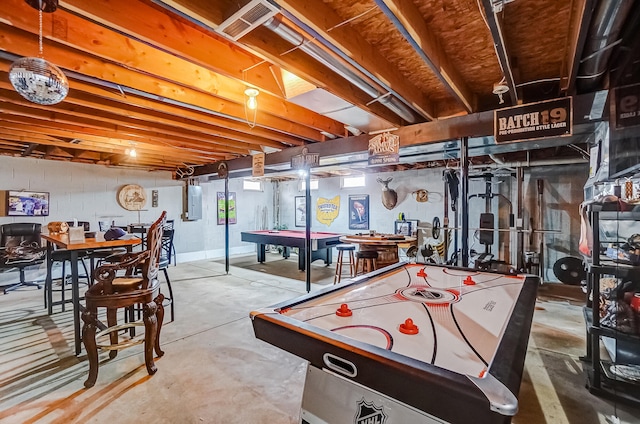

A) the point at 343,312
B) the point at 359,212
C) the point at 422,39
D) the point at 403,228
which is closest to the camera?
the point at 343,312

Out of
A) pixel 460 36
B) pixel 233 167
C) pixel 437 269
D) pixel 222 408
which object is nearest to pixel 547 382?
pixel 437 269

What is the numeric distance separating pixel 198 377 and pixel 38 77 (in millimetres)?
2388

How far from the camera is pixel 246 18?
5.26 feet

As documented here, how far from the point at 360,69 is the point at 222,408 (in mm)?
2660

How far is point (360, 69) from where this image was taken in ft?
7.05

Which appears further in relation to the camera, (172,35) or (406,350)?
(172,35)

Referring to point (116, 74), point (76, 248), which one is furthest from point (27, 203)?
point (116, 74)

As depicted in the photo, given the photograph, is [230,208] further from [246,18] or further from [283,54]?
[246,18]

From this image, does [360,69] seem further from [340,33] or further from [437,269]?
[437,269]

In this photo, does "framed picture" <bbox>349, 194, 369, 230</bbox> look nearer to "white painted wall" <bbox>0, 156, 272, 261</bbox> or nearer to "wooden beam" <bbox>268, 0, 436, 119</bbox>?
"white painted wall" <bbox>0, 156, 272, 261</bbox>

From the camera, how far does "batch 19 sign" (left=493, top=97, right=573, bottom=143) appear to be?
8.54 ft

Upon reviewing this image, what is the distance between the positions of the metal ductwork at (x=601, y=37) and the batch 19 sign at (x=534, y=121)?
0.87 feet

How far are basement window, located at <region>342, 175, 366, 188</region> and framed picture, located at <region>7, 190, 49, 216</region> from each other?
6.92 metres

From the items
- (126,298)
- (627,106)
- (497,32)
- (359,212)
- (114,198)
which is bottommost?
(126,298)
